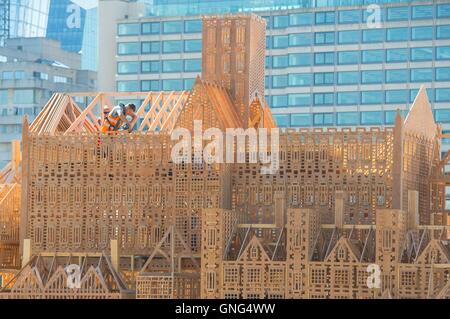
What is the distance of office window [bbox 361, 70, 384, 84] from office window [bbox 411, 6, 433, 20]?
4260 millimetres

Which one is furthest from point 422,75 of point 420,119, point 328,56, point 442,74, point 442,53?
point 420,119

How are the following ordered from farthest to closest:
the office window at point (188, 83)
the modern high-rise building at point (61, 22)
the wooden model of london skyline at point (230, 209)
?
the modern high-rise building at point (61, 22) < the office window at point (188, 83) < the wooden model of london skyline at point (230, 209)

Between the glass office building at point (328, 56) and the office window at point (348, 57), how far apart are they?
0.07 metres

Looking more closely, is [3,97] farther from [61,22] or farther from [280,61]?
[61,22]

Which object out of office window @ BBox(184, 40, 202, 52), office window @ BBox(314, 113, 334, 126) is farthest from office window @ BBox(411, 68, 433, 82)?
office window @ BBox(184, 40, 202, 52)

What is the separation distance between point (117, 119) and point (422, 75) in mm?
53595

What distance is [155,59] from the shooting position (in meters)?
124

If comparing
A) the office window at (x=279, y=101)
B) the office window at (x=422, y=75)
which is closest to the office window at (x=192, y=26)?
the office window at (x=279, y=101)

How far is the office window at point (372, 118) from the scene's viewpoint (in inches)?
4584

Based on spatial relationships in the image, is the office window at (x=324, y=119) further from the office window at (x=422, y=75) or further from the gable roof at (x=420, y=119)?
the gable roof at (x=420, y=119)

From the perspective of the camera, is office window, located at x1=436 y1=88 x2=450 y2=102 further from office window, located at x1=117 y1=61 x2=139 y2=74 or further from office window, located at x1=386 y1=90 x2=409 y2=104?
office window, located at x1=117 y1=61 x2=139 y2=74

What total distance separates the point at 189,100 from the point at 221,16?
3737mm

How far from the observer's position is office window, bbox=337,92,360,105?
117750 mm
